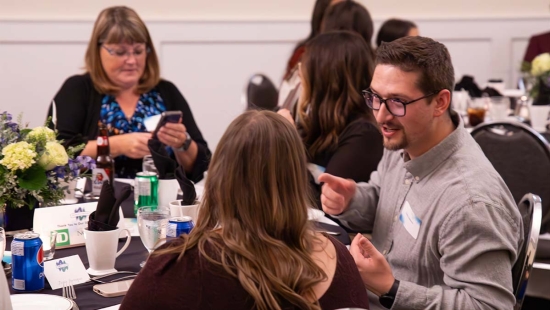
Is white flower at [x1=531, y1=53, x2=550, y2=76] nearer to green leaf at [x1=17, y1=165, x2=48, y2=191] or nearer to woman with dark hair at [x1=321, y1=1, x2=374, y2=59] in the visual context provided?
woman with dark hair at [x1=321, y1=1, x2=374, y2=59]

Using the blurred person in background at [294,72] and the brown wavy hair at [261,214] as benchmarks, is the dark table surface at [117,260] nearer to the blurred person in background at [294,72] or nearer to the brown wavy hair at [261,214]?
the brown wavy hair at [261,214]

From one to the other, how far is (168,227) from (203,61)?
15.4 ft

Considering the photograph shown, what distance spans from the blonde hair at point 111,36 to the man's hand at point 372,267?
6.99 feet

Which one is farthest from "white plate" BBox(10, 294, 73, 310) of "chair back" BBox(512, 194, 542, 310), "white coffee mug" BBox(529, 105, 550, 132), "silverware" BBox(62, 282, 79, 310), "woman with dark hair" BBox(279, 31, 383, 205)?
"white coffee mug" BBox(529, 105, 550, 132)

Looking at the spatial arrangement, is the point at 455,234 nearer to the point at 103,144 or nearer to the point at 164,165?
the point at 164,165

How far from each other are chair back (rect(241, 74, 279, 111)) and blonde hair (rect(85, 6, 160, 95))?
1.14 metres

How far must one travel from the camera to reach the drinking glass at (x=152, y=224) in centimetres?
195

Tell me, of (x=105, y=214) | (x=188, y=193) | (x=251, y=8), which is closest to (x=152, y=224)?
(x=105, y=214)

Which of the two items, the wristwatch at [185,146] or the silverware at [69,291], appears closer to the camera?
the silverware at [69,291]

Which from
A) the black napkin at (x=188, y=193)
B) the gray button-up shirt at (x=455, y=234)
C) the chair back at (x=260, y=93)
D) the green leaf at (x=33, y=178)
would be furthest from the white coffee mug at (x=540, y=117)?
the green leaf at (x=33, y=178)

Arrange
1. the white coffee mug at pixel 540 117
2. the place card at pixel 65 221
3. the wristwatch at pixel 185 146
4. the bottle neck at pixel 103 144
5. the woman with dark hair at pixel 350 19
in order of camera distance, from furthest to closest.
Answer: the woman with dark hair at pixel 350 19
the white coffee mug at pixel 540 117
the wristwatch at pixel 185 146
the bottle neck at pixel 103 144
the place card at pixel 65 221

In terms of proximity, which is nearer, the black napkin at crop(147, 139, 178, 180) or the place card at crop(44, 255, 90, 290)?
the place card at crop(44, 255, 90, 290)

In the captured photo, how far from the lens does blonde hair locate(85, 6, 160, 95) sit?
3.59 meters

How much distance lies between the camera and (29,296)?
1697 millimetres
